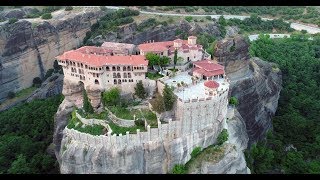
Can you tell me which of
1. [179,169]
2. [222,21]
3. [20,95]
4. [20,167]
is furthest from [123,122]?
[222,21]

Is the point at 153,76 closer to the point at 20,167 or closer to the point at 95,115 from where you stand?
the point at 95,115

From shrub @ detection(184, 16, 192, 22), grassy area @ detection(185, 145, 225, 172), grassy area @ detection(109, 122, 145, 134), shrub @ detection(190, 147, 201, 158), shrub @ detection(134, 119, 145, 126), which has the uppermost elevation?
shrub @ detection(184, 16, 192, 22)

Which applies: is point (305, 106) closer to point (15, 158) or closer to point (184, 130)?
point (184, 130)

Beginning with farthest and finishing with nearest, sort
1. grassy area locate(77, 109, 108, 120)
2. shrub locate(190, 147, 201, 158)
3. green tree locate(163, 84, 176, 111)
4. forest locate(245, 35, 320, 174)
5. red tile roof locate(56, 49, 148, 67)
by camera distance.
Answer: forest locate(245, 35, 320, 174), red tile roof locate(56, 49, 148, 67), grassy area locate(77, 109, 108, 120), shrub locate(190, 147, 201, 158), green tree locate(163, 84, 176, 111)

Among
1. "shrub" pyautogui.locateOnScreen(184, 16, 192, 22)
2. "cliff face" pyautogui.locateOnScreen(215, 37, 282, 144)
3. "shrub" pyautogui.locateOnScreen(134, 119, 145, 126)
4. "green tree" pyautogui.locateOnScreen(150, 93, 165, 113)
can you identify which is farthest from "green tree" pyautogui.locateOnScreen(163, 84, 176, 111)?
"shrub" pyautogui.locateOnScreen(184, 16, 192, 22)

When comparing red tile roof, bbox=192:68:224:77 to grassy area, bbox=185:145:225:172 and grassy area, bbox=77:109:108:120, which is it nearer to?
grassy area, bbox=185:145:225:172

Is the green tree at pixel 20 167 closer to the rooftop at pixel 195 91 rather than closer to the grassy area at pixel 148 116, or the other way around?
the grassy area at pixel 148 116

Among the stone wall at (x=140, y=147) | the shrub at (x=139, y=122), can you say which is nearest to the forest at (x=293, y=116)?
the stone wall at (x=140, y=147)
